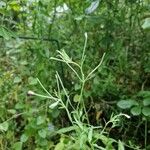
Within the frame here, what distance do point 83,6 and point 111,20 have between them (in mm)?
124

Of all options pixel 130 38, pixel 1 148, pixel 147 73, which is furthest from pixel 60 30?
pixel 1 148

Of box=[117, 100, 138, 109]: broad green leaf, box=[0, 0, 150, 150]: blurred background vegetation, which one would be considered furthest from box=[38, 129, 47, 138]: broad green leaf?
box=[117, 100, 138, 109]: broad green leaf

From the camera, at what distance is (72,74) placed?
1.54 m

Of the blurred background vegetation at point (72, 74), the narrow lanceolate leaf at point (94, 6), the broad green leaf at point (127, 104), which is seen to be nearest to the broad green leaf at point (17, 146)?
the blurred background vegetation at point (72, 74)

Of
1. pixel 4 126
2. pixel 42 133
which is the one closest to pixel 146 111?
pixel 42 133

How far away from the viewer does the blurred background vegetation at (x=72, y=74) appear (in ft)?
4.54

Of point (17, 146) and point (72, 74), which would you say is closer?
point (17, 146)

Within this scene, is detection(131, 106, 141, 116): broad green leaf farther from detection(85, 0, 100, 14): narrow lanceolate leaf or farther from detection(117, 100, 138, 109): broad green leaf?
detection(85, 0, 100, 14): narrow lanceolate leaf

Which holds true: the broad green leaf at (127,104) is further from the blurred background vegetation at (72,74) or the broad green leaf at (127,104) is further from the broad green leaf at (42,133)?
the broad green leaf at (42,133)

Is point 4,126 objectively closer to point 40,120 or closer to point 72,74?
point 40,120

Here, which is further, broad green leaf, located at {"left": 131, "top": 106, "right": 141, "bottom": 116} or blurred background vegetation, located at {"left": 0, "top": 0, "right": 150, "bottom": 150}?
blurred background vegetation, located at {"left": 0, "top": 0, "right": 150, "bottom": 150}

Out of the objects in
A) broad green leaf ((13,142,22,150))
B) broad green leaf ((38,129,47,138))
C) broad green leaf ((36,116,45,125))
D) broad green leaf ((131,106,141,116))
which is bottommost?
broad green leaf ((13,142,22,150))

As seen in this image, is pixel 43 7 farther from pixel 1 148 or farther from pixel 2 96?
pixel 1 148

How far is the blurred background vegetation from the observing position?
4.54ft
